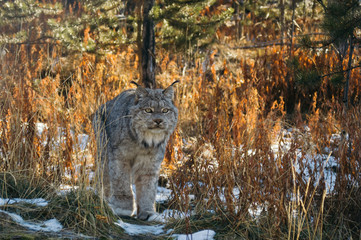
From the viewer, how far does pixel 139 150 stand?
444 cm

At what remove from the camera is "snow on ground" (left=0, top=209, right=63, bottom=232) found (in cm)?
301

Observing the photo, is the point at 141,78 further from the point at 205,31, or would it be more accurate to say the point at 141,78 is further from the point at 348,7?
the point at 348,7

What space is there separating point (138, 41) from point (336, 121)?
330 centimetres

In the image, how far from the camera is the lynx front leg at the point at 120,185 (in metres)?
4.48

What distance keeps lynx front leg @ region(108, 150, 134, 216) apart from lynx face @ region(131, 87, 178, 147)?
37 cm

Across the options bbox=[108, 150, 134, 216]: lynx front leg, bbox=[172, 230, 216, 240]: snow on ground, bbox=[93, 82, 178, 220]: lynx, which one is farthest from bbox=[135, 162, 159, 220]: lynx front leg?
bbox=[172, 230, 216, 240]: snow on ground

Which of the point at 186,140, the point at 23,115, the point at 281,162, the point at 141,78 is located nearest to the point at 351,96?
the point at 186,140

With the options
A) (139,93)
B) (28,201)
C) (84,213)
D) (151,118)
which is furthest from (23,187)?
(139,93)

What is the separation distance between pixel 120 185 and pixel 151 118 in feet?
2.58

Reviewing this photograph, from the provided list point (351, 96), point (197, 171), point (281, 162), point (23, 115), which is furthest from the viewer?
point (351, 96)

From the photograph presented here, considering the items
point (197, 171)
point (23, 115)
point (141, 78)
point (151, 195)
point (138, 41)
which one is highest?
point (138, 41)

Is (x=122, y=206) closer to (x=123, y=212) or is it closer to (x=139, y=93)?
(x=123, y=212)

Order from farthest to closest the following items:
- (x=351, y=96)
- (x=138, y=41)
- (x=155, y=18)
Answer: (x=351, y=96)
(x=138, y=41)
(x=155, y=18)

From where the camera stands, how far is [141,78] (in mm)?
6812
